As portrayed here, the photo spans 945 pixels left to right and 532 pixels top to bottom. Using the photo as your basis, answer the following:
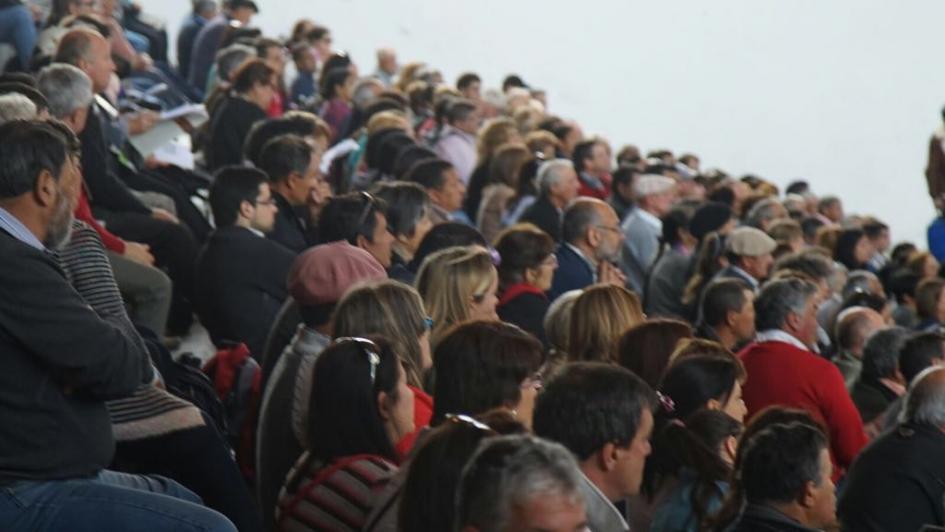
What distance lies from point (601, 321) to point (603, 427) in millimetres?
1619

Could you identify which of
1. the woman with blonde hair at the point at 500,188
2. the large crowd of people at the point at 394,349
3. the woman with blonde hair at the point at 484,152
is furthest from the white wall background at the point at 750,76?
the large crowd of people at the point at 394,349

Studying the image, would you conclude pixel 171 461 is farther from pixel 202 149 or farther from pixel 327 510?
pixel 202 149

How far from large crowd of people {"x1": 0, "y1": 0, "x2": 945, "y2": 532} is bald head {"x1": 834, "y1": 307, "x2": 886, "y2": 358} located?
2cm

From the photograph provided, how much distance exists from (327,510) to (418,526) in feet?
2.27

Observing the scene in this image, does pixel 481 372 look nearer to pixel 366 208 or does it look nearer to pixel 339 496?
pixel 339 496

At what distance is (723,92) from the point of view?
2491 centimetres

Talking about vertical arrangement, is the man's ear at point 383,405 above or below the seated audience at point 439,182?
above

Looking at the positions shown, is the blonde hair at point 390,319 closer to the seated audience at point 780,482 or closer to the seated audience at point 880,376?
the seated audience at point 780,482

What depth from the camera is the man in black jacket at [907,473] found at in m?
5.40

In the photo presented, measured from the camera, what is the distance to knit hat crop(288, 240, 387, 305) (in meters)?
5.26

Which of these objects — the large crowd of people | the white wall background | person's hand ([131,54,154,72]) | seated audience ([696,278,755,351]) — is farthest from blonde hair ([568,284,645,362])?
the white wall background

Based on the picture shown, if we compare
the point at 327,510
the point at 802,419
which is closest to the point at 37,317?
the point at 327,510

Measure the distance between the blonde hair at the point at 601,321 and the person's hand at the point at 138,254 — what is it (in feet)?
6.39

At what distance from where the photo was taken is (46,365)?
142 inches
